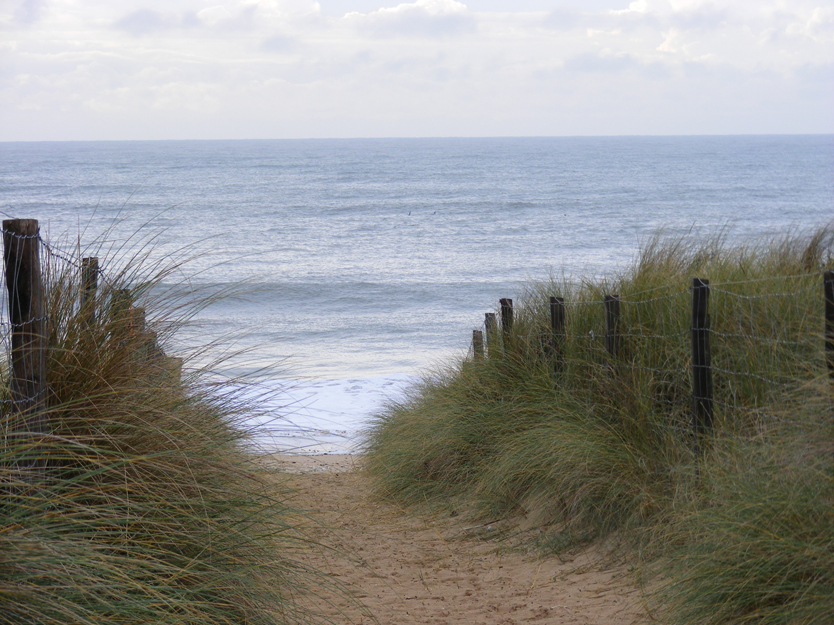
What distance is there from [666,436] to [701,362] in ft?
1.71

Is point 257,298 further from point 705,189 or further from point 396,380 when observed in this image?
point 705,189

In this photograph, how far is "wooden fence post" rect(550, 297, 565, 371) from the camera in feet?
19.1

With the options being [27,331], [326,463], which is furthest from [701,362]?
[326,463]

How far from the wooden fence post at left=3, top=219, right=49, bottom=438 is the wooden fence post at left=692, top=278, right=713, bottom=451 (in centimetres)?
344

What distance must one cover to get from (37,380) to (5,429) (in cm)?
26

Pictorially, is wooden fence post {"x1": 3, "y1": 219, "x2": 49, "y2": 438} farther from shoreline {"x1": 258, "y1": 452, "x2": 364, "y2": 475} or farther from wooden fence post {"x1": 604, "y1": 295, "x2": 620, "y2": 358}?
shoreline {"x1": 258, "y1": 452, "x2": 364, "y2": 475}

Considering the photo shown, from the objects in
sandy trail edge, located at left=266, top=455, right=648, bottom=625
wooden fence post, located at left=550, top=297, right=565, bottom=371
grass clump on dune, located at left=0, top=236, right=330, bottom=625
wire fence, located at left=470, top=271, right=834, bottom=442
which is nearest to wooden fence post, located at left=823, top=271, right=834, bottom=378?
wire fence, located at left=470, top=271, right=834, bottom=442

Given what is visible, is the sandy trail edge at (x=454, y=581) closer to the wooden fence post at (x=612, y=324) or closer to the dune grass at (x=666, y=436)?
the dune grass at (x=666, y=436)

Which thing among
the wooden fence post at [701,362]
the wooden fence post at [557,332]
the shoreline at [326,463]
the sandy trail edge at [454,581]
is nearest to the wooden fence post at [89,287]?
the sandy trail edge at [454,581]

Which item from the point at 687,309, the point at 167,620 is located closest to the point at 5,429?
the point at 167,620

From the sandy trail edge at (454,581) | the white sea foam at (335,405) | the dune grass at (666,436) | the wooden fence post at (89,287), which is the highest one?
the wooden fence post at (89,287)

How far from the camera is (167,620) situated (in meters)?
2.49

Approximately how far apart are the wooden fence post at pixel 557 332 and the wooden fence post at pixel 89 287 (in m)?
3.59

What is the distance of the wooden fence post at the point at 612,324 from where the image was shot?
511 centimetres
